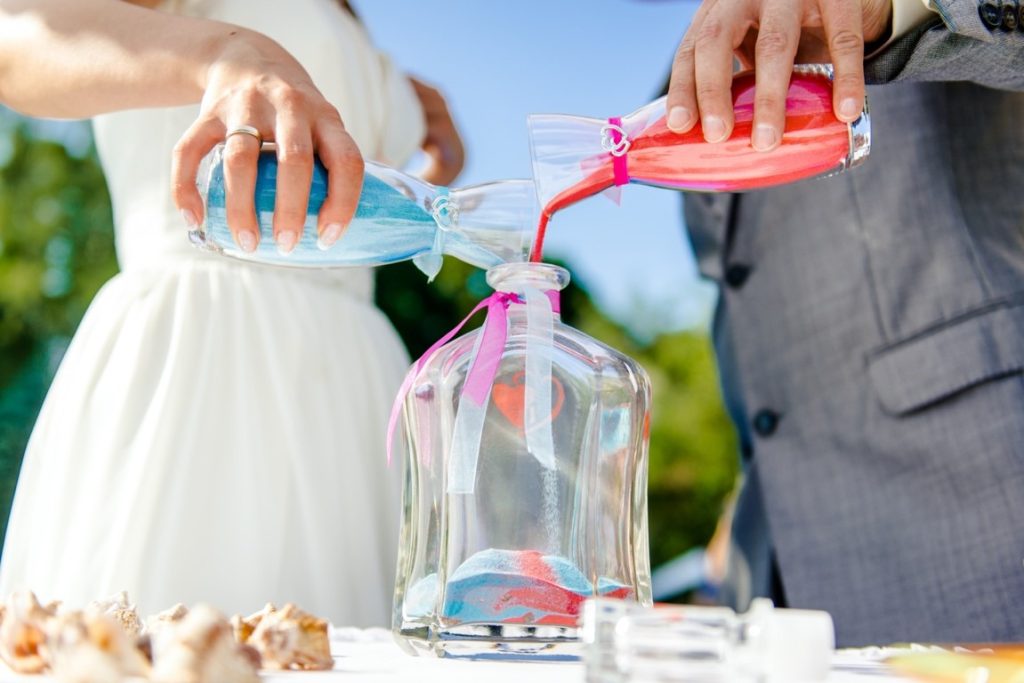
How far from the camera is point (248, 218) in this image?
2.56 ft

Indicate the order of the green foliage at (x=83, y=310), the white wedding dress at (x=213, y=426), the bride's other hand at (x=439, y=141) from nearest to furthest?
the white wedding dress at (x=213, y=426), the bride's other hand at (x=439, y=141), the green foliage at (x=83, y=310)

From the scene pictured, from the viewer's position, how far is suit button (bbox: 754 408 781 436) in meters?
1.54

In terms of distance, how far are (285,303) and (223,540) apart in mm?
301

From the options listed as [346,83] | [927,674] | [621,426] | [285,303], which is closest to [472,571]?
[621,426]

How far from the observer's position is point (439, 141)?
1.71 m

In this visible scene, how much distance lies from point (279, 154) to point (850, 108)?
0.45 meters

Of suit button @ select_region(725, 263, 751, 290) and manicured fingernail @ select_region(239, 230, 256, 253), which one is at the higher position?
suit button @ select_region(725, 263, 751, 290)

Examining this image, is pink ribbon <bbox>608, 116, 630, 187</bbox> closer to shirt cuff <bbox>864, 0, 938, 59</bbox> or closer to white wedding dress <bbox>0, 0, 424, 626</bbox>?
shirt cuff <bbox>864, 0, 938, 59</bbox>

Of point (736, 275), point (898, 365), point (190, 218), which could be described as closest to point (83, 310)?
point (736, 275)

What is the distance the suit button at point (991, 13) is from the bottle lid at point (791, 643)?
683 millimetres

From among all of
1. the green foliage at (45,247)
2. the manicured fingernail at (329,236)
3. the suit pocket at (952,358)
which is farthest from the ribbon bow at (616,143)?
the green foliage at (45,247)

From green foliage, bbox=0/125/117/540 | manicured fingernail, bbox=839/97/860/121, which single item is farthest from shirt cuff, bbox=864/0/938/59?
green foliage, bbox=0/125/117/540

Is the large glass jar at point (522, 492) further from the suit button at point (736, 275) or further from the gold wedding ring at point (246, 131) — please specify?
the suit button at point (736, 275)

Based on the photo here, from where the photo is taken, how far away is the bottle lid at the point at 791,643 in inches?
19.4
